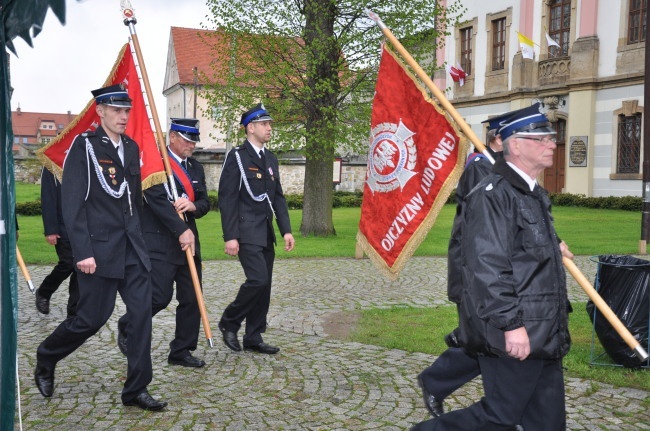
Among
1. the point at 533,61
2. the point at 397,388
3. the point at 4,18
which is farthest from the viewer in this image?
the point at 533,61

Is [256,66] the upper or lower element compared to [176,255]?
upper

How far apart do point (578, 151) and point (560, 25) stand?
580cm

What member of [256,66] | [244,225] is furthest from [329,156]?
[244,225]

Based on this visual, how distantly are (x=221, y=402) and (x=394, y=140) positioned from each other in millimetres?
2374

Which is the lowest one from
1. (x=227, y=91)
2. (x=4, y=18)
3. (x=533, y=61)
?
(x=4, y=18)

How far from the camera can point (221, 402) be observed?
17.5ft

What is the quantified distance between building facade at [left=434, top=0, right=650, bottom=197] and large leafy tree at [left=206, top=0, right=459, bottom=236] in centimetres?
1347

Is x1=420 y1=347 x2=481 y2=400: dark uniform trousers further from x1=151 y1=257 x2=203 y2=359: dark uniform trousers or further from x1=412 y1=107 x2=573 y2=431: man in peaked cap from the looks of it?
x1=151 y1=257 x2=203 y2=359: dark uniform trousers

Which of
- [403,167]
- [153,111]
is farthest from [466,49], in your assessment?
[403,167]

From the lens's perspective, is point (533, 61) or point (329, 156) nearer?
point (329, 156)

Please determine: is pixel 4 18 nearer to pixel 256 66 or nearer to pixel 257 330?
pixel 257 330

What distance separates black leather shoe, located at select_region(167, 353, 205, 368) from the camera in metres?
6.35

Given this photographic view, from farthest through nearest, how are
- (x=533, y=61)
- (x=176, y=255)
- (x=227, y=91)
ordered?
(x=533, y=61) < (x=227, y=91) < (x=176, y=255)

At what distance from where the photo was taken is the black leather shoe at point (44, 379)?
5371 mm
